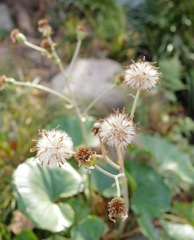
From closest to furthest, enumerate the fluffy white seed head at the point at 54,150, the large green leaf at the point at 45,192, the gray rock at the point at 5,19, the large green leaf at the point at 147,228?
the fluffy white seed head at the point at 54,150, the large green leaf at the point at 45,192, the large green leaf at the point at 147,228, the gray rock at the point at 5,19

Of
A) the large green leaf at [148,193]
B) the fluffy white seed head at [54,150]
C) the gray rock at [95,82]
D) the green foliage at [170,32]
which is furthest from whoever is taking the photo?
the green foliage at [170,32]

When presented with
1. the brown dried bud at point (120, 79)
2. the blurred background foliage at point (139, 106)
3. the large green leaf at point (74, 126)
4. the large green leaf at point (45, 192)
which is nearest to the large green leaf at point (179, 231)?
the blurred background foliage at point (139, 106)

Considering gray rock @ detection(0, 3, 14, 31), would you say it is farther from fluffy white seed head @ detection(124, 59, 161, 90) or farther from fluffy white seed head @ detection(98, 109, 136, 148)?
fluffy white seed head @ detection(98, 109, 136, 148)

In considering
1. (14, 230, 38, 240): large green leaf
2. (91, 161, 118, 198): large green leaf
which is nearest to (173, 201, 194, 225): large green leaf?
(91, 161, 118, 198): large green leaf

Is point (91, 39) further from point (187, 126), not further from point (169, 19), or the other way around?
point (187, 126)

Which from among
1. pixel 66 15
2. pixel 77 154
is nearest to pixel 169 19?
pixel 66 15

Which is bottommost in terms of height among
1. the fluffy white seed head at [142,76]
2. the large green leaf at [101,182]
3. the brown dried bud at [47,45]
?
the large green leaf at [101,182]

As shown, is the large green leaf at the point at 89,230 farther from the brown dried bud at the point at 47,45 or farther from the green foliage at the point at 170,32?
the green foliage at the point at 170,32
